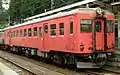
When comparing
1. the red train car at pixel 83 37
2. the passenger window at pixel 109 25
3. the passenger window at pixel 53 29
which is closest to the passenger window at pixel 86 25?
the red train car at pixel 83 37

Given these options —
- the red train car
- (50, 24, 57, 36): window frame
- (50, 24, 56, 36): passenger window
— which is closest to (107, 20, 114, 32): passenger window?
the red train car

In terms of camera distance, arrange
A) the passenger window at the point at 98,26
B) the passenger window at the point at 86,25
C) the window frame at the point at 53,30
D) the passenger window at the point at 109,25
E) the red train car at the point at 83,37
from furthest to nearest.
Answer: the window frame at the point at 53,30 < the passenger window at the point at 109,25 < the passenger window at the point at 98,26 < the passenger window at the point at 86,25 < the red train car at the point at 83,37

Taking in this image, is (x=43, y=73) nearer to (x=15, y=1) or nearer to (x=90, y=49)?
(x=90, y=49)

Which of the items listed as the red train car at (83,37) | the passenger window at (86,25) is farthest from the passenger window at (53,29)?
the passenger window at (86,25)

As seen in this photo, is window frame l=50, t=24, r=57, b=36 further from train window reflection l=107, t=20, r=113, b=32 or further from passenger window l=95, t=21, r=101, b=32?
train window reflection l=107, t=20, r=113, b=32

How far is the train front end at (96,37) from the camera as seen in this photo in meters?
15.1

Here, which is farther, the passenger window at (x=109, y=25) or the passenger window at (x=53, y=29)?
the passenger window at (x=53, y=29)

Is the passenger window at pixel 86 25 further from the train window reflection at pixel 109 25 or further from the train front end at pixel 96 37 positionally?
the train window reflection at pixel 109 25

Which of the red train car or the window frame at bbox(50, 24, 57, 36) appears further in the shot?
the window frame at bbox(50, 24, 57, 36)

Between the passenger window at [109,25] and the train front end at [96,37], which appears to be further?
the passenger window at [109,25]

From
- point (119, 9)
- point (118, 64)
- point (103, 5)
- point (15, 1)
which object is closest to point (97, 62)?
point (118, 64)

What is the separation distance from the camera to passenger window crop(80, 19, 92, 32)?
594 inches

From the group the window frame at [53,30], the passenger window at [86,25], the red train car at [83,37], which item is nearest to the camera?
the red train car at [83,37]

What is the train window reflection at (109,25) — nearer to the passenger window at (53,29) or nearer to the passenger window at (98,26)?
the passenger window at (98,26)
